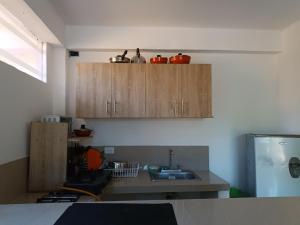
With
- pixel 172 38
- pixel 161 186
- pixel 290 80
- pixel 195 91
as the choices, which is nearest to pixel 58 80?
pixel 172 38

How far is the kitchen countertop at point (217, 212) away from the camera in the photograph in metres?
1.06

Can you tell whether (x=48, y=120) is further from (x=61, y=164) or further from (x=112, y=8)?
(x=112, y=8)

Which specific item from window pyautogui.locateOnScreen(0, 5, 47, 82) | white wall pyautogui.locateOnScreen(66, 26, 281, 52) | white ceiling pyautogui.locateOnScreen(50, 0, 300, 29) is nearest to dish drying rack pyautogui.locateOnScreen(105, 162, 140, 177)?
window pyautogui.locateOnScreen(0, 5, 47, 82)

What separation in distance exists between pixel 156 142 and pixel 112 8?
61.8 inches

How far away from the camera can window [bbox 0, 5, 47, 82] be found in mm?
2008

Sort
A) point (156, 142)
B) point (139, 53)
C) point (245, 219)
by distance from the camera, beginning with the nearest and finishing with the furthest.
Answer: point (245, 219) < point (139, 53) < point (156, 142)

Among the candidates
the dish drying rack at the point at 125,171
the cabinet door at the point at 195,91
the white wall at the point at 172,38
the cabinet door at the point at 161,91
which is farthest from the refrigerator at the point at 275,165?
the dish drying rack at the point at 125,171

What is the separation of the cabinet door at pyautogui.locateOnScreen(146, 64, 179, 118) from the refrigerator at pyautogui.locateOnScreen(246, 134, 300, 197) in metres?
0.97

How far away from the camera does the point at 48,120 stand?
2408 mm

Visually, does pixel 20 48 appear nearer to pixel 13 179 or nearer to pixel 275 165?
pixel 13 179

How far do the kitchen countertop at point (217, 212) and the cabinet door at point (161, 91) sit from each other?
1514 millimetres

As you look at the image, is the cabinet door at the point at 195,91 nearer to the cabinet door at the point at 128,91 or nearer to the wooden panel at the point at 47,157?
the cabinet door at the point at 128,91

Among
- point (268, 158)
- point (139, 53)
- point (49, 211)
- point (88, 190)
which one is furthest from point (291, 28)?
point (49, 211)

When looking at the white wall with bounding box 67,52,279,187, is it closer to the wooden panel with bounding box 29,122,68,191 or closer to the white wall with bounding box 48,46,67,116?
the white wall with bounding box 48,46,67,116
